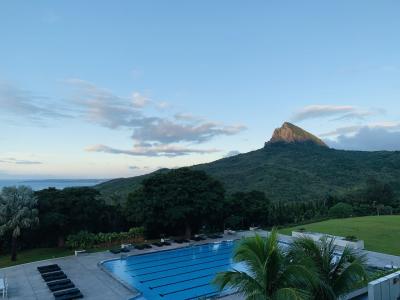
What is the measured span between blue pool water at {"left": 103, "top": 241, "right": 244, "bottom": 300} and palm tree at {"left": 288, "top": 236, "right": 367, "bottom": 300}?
1164 cm

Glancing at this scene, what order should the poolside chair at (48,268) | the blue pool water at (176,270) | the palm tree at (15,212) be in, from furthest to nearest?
the palm tree at (15,212)
the poolside chair at (48,268)
the blue pool water at (176,270)

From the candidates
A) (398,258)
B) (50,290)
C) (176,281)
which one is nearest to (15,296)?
(50,290)

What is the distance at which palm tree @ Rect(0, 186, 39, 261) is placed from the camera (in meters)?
24.4

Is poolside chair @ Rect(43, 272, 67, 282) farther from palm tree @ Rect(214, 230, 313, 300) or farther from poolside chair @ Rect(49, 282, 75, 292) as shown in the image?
palm tree @ Rect(214, 230, 313, 300)

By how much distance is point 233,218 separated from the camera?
115 ft

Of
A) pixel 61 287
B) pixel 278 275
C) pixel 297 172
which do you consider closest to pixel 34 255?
pixel 61 287

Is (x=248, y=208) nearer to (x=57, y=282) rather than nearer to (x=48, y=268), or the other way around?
(x=48, y=268)

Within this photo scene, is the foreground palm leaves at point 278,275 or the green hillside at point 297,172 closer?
the foreground palm leaves at point 278,275

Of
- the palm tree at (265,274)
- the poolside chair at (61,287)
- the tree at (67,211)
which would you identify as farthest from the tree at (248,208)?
the palm tree at (265,274)

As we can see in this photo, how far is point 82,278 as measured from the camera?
21.2 m

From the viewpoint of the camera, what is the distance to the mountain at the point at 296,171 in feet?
203

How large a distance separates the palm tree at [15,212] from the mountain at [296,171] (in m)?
28.2

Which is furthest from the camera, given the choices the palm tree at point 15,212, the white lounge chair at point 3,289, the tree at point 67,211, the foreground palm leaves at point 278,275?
the tree at point 67,211

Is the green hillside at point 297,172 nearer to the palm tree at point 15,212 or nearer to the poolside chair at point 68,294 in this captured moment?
the palm tree at point 15,212
